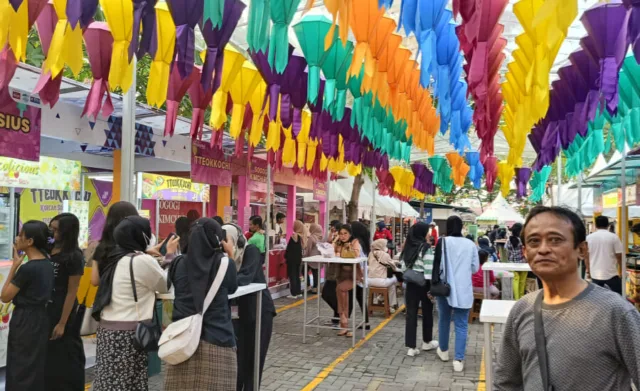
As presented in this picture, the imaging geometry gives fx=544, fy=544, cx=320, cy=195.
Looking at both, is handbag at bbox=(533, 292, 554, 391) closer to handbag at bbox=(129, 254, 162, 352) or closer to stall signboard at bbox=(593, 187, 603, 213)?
handbag at bbox=(129, 254, 162, 352)

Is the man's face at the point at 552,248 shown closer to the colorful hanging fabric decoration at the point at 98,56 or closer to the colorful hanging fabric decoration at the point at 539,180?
the colorful hanging fabric decoration at the point at 98,56

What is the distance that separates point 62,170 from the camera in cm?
726

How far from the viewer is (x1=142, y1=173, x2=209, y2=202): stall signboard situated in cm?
1201

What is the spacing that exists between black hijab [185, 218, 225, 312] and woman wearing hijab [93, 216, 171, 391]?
0.31m

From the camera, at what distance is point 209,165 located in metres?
9.31

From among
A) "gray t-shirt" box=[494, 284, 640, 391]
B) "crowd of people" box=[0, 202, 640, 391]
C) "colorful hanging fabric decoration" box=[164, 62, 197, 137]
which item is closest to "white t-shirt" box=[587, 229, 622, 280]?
"crowd of people" box=[0, 202, 640, 391]

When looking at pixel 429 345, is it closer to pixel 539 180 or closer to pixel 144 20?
pixel 144 20

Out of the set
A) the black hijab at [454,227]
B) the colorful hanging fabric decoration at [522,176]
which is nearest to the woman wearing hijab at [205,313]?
the black hijab at [454,227]

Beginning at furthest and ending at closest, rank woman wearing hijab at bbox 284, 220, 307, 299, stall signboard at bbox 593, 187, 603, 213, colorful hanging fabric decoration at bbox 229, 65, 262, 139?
stall signboard at bbox 593, 187, 603, 213 → woman wearing hijab at bbox 284, 220, 307, 299 → colorful hanging fabric decoration at bbox 229, 65, 262, 139

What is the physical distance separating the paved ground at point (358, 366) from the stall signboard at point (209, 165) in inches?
112

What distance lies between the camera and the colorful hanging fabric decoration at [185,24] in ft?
11.0

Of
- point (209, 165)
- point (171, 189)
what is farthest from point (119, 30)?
point (171, 189)

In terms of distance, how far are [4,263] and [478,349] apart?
5562 mm

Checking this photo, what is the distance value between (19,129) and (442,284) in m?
4.77
